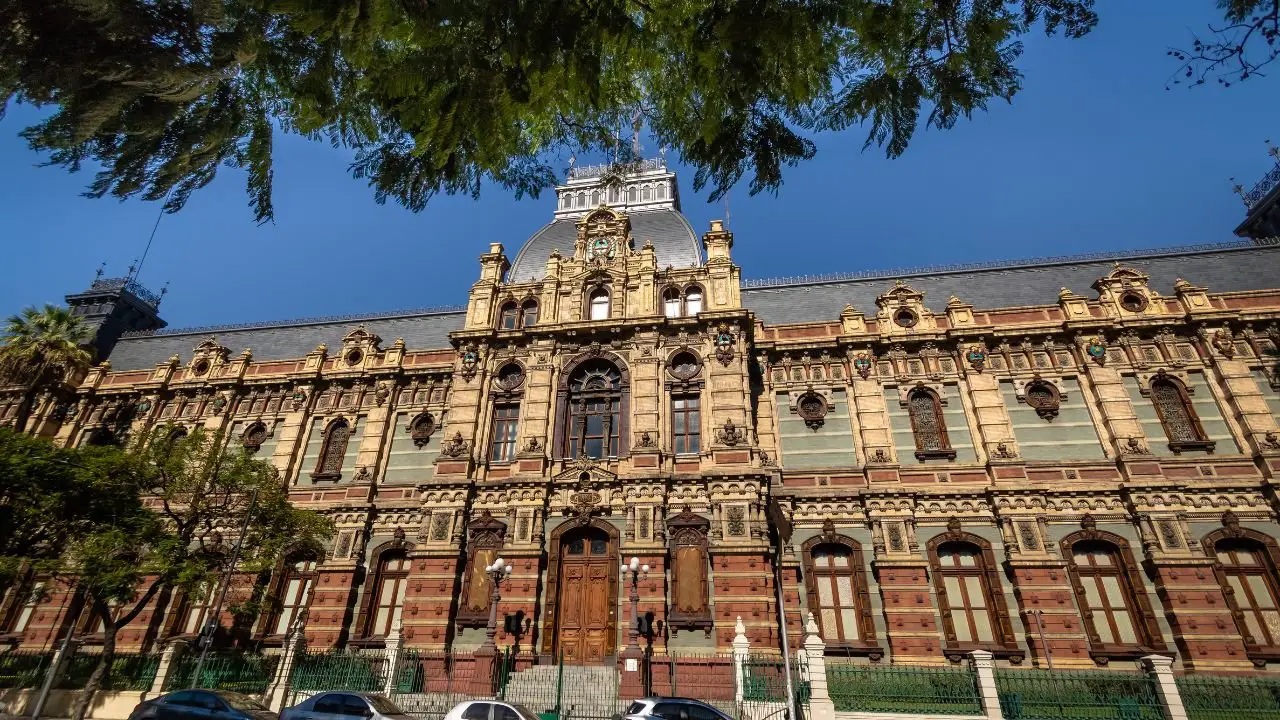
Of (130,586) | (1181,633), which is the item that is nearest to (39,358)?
(130,586)

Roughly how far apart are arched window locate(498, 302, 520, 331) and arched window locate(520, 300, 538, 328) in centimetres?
29

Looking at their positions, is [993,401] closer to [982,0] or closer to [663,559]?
[663,559]

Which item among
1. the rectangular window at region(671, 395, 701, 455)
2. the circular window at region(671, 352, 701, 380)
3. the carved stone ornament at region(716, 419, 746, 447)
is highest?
the circular window at region(671, 352, 701, 380)

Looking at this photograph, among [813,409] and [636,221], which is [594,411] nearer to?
[813,409]

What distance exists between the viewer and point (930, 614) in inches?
768

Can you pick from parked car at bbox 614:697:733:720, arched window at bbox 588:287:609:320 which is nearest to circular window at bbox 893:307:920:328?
arched window at bbox 588:287:609:320

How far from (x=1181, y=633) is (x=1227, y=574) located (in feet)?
9.58

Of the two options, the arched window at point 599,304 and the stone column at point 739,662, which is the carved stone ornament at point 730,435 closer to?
the stone column at point 739,662

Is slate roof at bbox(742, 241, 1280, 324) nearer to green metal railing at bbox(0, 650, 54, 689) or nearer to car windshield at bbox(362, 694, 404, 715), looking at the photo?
car windshield at bbox(362, 694, 404, 715)

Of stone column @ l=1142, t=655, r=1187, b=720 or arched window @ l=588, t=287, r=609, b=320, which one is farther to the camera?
arched window @ l=588, t=287, r=609, b=320

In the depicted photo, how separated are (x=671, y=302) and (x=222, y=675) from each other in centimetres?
2008

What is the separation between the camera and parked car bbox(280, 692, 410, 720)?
1299cm

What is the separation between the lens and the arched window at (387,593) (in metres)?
22.3

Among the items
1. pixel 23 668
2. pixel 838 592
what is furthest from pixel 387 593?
pixel 838 592
